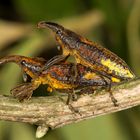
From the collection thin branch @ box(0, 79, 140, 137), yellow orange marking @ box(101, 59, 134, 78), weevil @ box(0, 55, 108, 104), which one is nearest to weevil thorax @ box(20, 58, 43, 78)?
weevil @ box(0, 55, 108, 104)

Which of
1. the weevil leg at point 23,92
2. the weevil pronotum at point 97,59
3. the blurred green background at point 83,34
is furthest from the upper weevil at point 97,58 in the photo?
the blurred green background at point 83,34

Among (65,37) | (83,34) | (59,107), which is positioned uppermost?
(83,34)

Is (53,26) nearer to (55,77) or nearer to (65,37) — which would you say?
(65,37)

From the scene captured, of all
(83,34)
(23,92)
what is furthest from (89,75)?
(83,34)

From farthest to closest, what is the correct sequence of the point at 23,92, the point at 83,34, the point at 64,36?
the point at 83,34 < the point at 64,36 < the point at 23,92

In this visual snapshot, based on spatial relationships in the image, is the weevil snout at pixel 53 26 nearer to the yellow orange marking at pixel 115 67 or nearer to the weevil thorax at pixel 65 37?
the weevil thorax at pixel 65 37

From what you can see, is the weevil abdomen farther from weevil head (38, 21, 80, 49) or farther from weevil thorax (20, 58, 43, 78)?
weevil thorax (20, 58, 43, 78)
